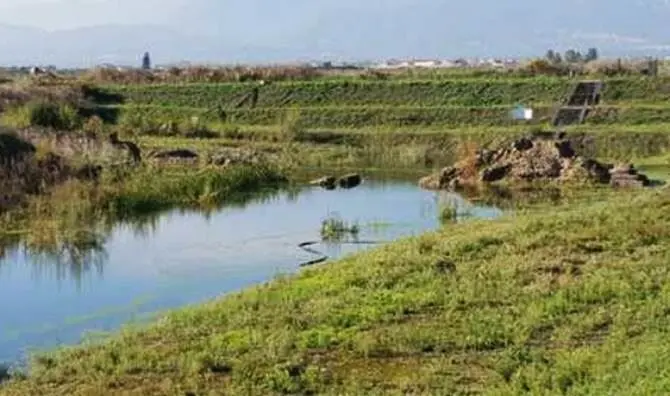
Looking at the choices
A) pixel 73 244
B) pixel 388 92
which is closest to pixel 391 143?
pixel 388 92

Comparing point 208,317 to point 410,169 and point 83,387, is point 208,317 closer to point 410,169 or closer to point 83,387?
point 83,387

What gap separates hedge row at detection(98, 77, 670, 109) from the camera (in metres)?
52.3

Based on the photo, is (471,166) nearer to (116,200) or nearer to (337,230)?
(337,230)

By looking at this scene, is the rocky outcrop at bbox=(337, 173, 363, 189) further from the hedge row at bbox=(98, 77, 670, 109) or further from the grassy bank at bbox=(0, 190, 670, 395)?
the hedge row at bbox=(98, 77, 670, 109)

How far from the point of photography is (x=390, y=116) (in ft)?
169

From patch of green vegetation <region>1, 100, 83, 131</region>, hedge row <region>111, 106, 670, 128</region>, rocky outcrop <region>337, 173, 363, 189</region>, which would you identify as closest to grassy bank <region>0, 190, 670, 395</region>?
rocky outcrop <region>337, 173, 363, 189</region>

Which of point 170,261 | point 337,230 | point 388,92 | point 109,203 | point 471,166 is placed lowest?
point 170,261

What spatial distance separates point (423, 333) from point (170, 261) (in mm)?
9544

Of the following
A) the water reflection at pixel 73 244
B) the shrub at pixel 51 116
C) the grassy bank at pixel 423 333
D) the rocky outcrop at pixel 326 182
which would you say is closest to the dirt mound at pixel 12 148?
the water reflection at pixel 73 244

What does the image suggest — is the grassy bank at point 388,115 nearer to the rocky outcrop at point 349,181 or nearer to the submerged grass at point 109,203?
the rocky outcrop at point 349,181

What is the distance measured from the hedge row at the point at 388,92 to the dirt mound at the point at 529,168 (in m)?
16.6

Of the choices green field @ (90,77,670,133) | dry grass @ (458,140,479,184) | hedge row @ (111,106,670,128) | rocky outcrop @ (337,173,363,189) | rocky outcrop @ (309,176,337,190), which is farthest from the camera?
green field @ (90,77,670,133)

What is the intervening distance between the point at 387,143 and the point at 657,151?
10.3 metres

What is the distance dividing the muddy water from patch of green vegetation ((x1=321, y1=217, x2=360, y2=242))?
233 millimetres
